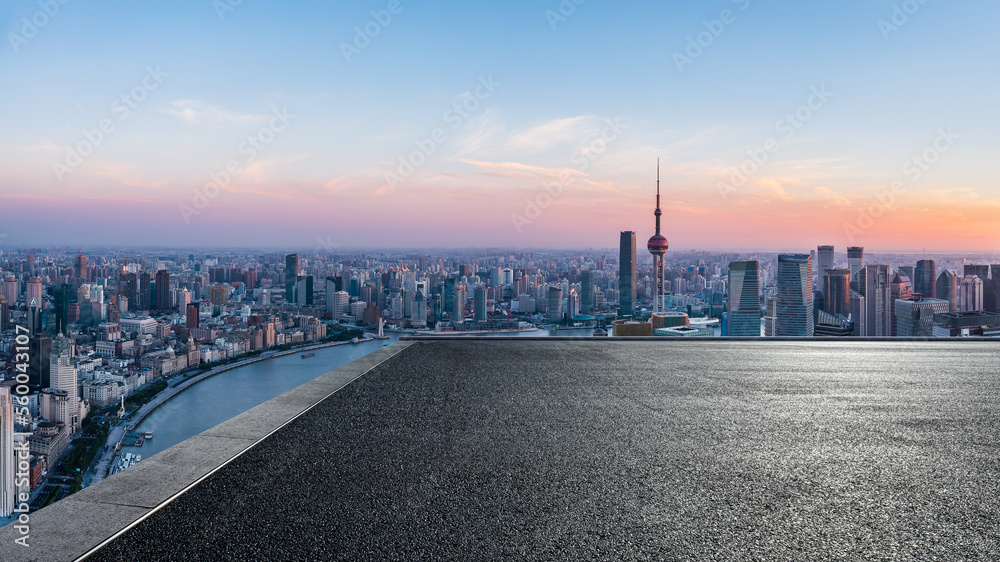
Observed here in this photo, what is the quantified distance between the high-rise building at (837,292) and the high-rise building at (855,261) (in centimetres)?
21

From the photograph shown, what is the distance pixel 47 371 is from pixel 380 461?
16.5 feet

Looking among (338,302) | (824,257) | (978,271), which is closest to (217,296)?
(338,302)

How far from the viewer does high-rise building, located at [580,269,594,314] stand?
36.3 m

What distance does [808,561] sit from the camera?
152 centimetres

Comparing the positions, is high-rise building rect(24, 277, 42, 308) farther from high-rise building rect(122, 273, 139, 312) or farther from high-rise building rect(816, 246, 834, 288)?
high-rise building rect(816, 246, 834, 288)

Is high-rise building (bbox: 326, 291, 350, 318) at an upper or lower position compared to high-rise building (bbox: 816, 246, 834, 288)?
lower

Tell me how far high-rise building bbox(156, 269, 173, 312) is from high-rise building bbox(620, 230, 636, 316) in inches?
1113

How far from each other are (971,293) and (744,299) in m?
13.9

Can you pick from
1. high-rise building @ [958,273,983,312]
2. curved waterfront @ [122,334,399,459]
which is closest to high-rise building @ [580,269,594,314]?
curved waterfront @ [122,334,399,459]

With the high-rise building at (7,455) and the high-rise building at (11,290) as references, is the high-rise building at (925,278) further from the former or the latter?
the high-rise building at (11,290)

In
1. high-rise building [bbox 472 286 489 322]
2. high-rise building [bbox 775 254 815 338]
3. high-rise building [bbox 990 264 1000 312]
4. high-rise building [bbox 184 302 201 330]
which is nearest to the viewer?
high-rise building [bbox 990 264 1000 312]

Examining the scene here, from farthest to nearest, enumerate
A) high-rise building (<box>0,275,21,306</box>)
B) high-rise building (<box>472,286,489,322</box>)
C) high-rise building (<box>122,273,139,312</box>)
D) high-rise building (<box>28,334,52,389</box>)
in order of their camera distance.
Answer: high-rise building (<box>472,286,489,322</box>), high-rise building (<box>122,273,139,312</box>), high-rise building (<box>0,275,21,306</box>), high-rise building (<box>28,334,52,389</box>)

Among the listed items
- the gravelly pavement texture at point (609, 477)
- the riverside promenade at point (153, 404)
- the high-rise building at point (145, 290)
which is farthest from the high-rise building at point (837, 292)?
the high-rise building at point (145, 290)

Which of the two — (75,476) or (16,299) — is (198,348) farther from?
(75,476)
